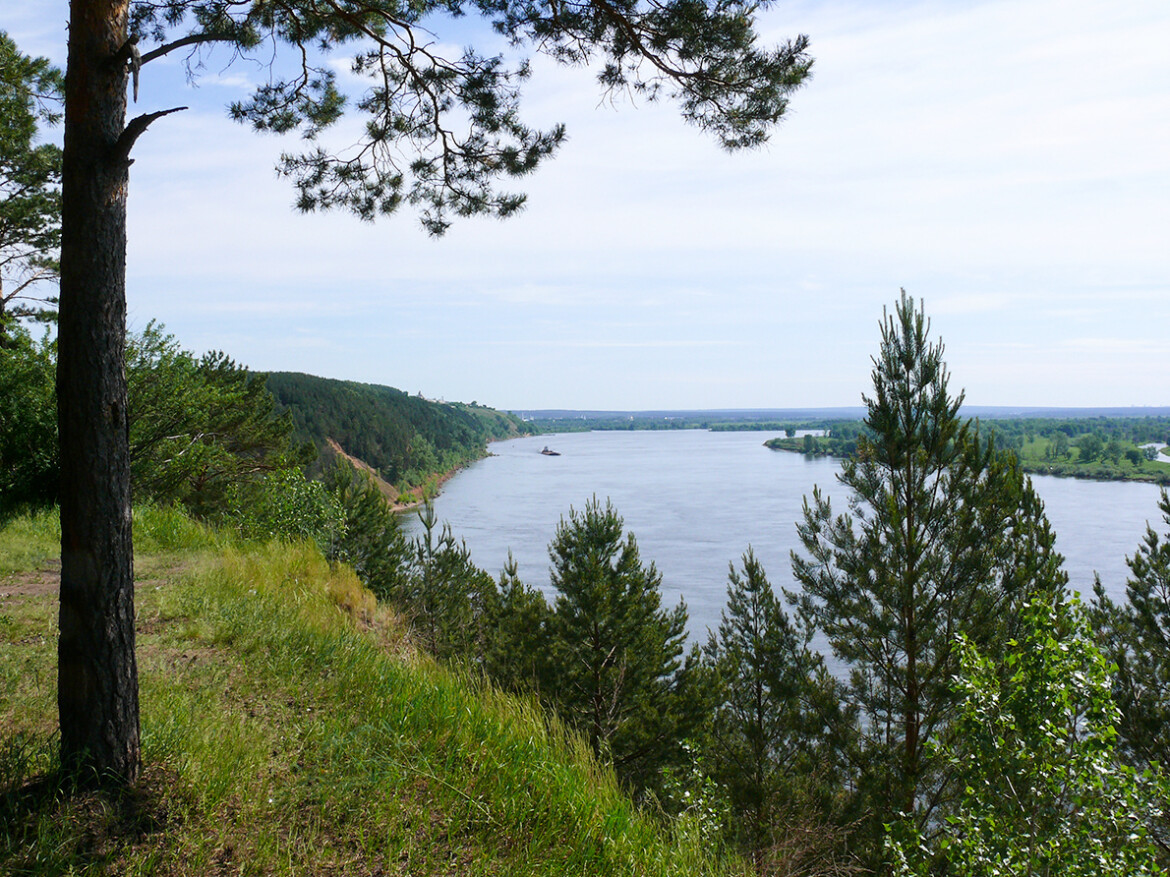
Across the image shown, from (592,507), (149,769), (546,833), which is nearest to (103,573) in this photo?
(149,769)

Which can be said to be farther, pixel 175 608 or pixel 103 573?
pixel 175 608

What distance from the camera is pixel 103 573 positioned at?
8.29 feet

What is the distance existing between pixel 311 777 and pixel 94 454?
4.64 feet

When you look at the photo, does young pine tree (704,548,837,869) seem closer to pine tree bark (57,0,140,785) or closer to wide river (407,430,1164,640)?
wide river (407,430,1164,640)

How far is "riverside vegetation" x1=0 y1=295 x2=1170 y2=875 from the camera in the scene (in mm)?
2607

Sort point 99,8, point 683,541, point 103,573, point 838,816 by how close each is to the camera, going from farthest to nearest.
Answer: point 683,541 → point 838,816 → point 99,8 → point 103,573

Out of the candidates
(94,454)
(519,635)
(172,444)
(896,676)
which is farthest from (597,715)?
(94,454)

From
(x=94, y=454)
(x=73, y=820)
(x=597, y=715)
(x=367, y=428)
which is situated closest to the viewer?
(x=73, y=820)

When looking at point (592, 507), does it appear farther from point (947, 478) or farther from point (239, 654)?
point (239, 654)

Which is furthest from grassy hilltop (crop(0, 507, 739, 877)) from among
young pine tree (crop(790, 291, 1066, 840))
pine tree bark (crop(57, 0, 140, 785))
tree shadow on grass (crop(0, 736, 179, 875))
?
young pine tree (crop(790, 291, 1066, 840))

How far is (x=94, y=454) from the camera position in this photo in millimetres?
2523

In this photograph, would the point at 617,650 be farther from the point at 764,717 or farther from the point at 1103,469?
the point at 1103,469

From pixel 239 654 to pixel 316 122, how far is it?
Answer: 3712 millimetres

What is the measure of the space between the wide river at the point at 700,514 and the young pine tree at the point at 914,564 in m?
12.0
